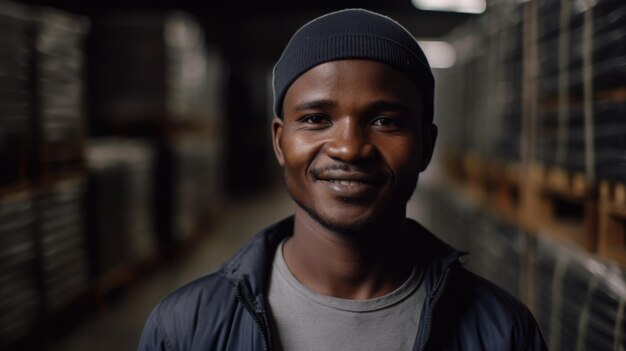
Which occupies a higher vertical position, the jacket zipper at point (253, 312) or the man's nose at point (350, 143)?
the man's nose at point (350, 143)

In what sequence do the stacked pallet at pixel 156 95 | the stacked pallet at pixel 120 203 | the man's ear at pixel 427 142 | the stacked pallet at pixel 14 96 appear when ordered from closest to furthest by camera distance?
the man's ear at pixel 427 142
the stacked pallet at pixel 14 96
the stacked pallet at pixel 120 203
the stacked pallet at pixel 156 95

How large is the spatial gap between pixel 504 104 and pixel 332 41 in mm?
3122

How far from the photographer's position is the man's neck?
180cm

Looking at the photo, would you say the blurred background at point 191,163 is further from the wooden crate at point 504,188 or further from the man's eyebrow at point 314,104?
the man's eyebrow at point 314,104

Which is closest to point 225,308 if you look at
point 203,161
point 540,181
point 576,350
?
point 576,350

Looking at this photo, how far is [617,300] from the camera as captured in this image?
2709mm

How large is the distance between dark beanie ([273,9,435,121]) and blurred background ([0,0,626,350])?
1425 mm

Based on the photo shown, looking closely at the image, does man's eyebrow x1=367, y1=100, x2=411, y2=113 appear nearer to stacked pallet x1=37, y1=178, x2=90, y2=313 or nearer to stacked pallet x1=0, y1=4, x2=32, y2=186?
stacked pallet x1=0, y1=4, x2=32, y2=186

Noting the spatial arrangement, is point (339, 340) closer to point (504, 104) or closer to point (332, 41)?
point (332, 41)

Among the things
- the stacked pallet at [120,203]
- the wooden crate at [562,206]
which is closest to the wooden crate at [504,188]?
the wooden crate at [562,206]

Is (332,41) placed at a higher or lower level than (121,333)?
higher

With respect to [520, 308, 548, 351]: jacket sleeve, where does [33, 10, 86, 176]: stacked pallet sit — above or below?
above

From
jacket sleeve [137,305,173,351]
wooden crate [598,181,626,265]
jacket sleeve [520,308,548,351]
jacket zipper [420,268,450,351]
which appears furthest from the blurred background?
jacket sleeve [137,305,173,351]

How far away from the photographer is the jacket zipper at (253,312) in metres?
1.69
